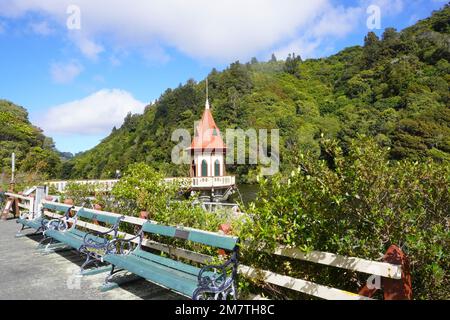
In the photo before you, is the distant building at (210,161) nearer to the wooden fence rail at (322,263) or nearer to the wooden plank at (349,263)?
the wooden fence rail at (322,263)

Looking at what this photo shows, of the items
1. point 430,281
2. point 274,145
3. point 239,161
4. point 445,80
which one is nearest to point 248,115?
point 274,145

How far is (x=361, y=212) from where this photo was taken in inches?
120

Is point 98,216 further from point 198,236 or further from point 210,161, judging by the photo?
point 210,161

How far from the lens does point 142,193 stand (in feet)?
22.0

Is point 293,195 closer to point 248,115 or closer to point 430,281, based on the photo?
point 430,281

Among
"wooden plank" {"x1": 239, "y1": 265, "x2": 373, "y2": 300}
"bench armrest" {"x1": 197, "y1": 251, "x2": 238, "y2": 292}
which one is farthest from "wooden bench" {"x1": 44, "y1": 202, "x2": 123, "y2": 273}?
"wooden plank" {"x1": 239, "y1": 265, "x2": 373, "y2": 300}

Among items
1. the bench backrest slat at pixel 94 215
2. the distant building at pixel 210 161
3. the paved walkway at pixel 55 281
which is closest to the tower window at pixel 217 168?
the distant building at pixel 210 161

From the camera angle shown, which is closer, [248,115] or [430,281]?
[430,281]

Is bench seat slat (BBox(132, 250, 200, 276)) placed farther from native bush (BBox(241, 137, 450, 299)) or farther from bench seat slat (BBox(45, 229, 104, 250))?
bench seat slat (BBox(45, 229, 104, 250))

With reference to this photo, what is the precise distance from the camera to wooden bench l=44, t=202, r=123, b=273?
5.58 meters

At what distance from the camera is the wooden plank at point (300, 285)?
2980mm

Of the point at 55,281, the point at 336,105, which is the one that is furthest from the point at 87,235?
the point at 336,105

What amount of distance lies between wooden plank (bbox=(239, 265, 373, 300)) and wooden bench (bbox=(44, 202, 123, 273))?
2.55m
